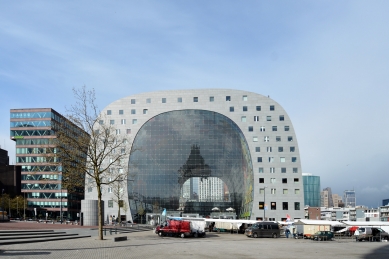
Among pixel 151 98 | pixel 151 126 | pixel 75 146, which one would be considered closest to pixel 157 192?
pixel 151 126

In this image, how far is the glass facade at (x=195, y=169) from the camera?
101 metres

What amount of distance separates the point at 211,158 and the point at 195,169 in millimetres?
4607

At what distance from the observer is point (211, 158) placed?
101 m

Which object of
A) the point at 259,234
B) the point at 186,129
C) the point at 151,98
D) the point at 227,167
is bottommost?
the point at 259,234

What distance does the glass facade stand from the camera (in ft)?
332

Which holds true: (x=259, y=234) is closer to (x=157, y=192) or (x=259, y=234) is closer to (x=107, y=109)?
(x=157, y=192)

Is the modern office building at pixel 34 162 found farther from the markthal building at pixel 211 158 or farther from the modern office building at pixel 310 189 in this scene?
the modern office building at pixel 310 189

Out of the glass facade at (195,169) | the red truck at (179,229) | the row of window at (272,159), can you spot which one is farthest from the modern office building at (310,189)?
the red truck at (179,229)

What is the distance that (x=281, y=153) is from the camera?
100500 millimetres

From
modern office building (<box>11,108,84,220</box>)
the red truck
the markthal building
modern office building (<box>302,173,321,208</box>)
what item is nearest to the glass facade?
the markthal building

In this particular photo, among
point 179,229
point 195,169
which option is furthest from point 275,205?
point 179,229

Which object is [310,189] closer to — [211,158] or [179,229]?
[211,158]

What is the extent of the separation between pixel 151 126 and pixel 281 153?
104ft

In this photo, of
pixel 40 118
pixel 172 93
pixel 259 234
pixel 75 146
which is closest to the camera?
pixel 75 146
